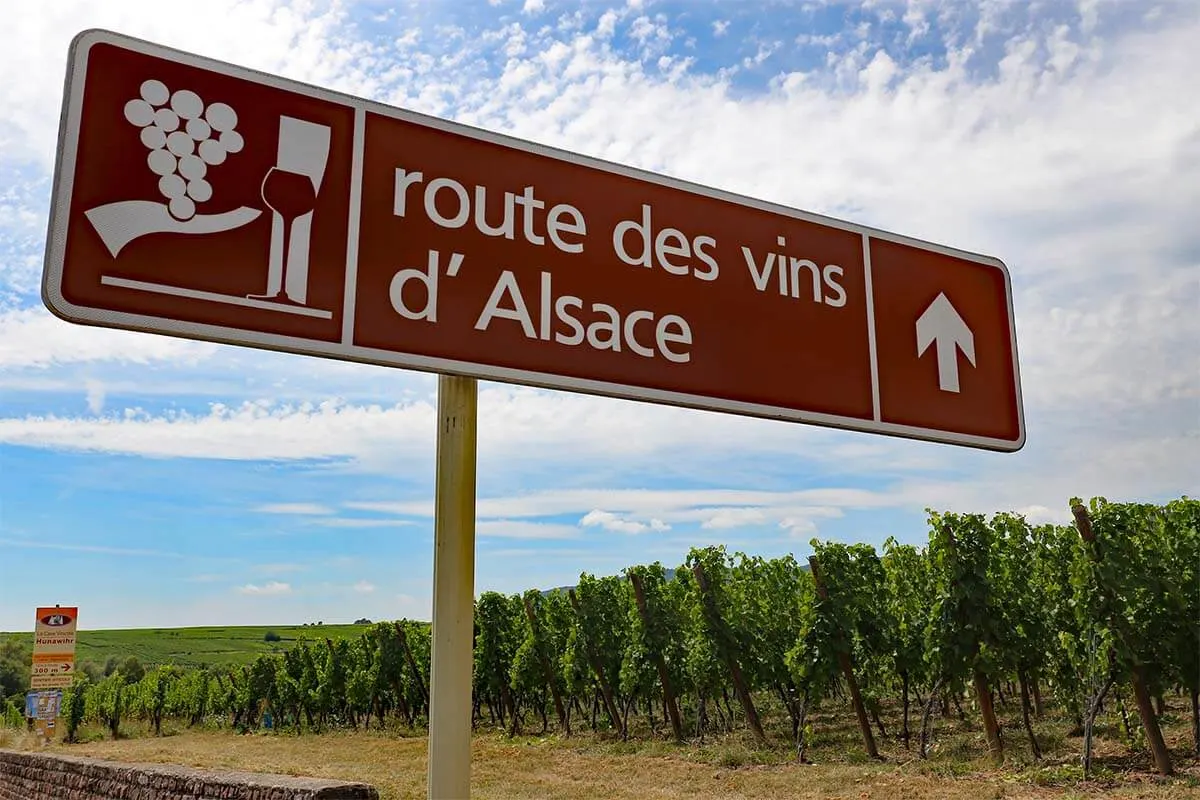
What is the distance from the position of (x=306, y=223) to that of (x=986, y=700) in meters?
13.8

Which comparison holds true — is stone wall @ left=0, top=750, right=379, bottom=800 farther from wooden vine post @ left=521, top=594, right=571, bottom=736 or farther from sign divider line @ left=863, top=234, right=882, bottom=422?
wooden vine post @ left=521, top=594, right=571, bottom=736

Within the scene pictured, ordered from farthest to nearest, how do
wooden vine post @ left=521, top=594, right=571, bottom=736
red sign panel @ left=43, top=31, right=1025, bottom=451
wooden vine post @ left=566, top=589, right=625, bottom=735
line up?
wooden vine post @ left=521, top=594, right=571, bottom=736 < wooden vine post @ left=566, top=589, right=625, bottom=735 < red sign panel @ left=43, top=31, right=1025, bottom=451

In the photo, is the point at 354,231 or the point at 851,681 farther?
the point at 851,681

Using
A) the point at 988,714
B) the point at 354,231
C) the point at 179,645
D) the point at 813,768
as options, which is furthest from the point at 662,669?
the point at 179,645

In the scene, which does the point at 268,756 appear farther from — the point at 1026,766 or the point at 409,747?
the point at 1026,766

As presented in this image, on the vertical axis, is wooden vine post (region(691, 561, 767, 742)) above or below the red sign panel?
below

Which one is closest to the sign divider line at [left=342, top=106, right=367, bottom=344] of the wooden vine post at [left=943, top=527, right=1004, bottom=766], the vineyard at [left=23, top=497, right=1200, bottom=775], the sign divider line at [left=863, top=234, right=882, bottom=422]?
the sign divider line at [left=863, top=234, right=882, bottom=422]

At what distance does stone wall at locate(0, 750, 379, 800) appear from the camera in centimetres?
660

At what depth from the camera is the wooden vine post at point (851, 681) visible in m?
14.1

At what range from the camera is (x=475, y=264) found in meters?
1.74

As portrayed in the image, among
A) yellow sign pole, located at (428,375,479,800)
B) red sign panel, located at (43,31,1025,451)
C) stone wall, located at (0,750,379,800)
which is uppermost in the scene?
red sign panel, located at (43,31,1025,451)

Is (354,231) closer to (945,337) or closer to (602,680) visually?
(945,337)

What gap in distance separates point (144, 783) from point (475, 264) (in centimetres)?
911

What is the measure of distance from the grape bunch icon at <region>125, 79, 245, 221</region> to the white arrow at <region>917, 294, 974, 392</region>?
1624 mm
